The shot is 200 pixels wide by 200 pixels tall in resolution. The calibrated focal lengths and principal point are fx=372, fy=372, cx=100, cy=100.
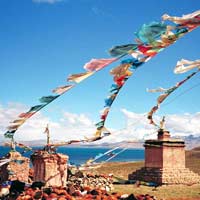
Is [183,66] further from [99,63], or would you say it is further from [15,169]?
[15,169]

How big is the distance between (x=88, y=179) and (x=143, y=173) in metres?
5.41

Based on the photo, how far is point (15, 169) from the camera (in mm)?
17891

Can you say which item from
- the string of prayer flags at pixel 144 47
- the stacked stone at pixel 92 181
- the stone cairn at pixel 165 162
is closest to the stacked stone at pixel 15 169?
the stacked stone at pixel 92 181

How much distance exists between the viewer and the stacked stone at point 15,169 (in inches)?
691

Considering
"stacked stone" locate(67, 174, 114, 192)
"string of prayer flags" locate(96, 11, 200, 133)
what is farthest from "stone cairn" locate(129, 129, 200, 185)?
"string of prayer flags" locate(96, 11, 200, 133)

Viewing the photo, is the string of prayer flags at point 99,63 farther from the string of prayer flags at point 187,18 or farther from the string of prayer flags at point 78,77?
the string of prayer flags at point 187,18

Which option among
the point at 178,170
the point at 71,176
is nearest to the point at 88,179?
the point at 71,176

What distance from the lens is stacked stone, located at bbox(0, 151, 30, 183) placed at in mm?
17547

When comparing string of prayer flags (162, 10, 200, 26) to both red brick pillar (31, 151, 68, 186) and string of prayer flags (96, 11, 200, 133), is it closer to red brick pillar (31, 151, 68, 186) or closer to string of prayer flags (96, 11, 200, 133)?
string of prayer flags (96, 11, 200, 133)

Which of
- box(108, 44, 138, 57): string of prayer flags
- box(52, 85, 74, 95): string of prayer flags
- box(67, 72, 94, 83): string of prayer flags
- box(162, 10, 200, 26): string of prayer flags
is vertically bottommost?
box(52, 85, 74, 95): string of prayer flags

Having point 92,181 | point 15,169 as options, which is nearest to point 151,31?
point 15,169

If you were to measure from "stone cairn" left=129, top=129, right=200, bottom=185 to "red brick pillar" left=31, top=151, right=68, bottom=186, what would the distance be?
30.0 feet

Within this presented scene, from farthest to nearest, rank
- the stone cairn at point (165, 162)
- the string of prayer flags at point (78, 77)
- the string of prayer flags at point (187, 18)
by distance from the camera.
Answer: the stone cairn at point (165, 162)
the string of prayer flags at point (78, 77)
the string of prayer flags at point (187, 18)

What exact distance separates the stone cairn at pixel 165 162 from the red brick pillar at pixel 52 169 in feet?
30.0
